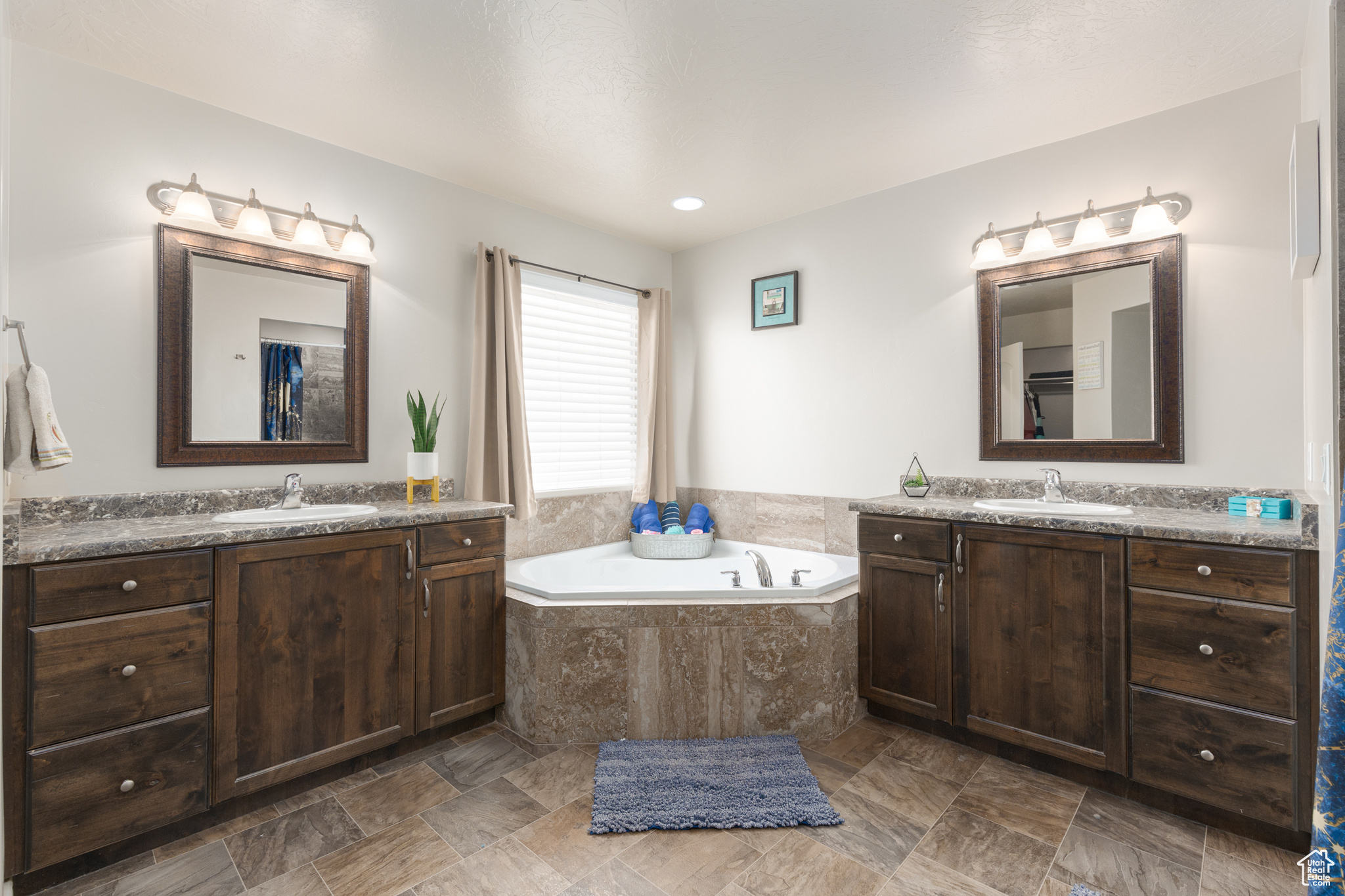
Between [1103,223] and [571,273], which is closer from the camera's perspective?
[1103,223]

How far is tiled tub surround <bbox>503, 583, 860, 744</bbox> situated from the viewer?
2518 millimetres

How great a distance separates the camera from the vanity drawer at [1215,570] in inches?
72.7

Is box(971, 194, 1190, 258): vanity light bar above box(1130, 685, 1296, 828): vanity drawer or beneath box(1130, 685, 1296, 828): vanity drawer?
above

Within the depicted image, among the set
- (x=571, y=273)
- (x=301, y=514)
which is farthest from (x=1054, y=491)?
(x=301, y=514)

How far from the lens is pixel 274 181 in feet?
8.40

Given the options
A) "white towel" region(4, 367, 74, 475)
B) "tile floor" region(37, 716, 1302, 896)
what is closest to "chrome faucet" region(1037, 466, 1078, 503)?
"tile floor" region(37, 716, 1302, 896)

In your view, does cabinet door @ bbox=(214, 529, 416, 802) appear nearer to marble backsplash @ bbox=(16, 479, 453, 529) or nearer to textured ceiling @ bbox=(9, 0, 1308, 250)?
marble backsplash @ bbox=(16, 479, 453, 529)

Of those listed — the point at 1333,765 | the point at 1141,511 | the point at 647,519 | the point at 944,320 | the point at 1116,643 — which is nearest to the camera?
the point at 1333,765

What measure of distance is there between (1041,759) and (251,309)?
3.42 m

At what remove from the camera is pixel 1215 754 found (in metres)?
1.93

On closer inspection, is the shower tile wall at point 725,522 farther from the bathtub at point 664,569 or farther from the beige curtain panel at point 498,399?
the beige curtain panel at point 498,399

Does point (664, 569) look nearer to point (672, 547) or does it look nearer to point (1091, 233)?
point (672, 547)

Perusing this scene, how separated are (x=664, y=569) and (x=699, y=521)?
0.43 meters

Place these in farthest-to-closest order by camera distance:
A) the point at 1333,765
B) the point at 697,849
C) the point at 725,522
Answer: the point at 725,522, the point at 697,849, the point at 1333,765
